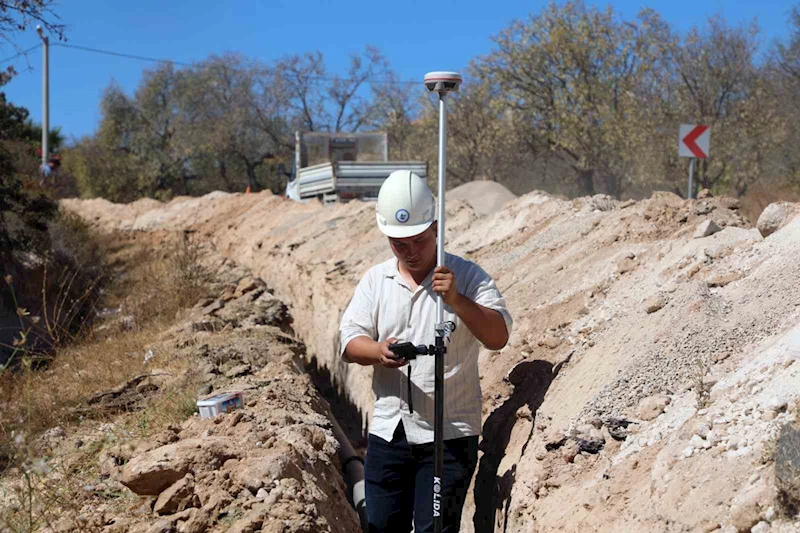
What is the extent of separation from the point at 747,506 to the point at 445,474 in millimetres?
1298

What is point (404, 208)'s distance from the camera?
3736 mm

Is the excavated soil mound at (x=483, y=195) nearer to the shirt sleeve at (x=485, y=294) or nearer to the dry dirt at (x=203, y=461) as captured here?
the dry dirt at (x=203, y=461)

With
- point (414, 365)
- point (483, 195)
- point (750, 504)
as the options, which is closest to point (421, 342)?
point (414, 365)

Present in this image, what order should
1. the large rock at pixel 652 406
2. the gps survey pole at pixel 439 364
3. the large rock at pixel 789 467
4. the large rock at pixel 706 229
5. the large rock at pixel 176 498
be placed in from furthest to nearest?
1. the large rock at pixel 706 229
2. the large rock at pixel 176 498
3. the large rock at pixel 652 406
4. the gps survey pole at pixel 439 364
5. the large rock at pixel 789 467

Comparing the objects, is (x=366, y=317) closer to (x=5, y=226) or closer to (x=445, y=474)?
(x=445, y=474)

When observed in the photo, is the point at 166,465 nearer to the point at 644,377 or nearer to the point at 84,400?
the point at 644,377

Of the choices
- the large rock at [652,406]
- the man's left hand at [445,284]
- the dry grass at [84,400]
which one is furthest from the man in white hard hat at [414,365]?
the dry grass at [84,400]

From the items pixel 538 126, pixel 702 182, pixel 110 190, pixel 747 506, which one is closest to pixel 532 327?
pixel 747 506

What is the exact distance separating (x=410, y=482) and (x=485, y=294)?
90cm

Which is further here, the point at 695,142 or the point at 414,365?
the point at 695,142

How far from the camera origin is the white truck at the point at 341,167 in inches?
802

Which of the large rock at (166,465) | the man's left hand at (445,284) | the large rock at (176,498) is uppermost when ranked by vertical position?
the man's left hand at (445,284)

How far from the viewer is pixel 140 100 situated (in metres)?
42.4

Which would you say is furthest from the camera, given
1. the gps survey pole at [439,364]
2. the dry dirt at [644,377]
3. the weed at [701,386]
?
the gps survey pole at [439,364]
